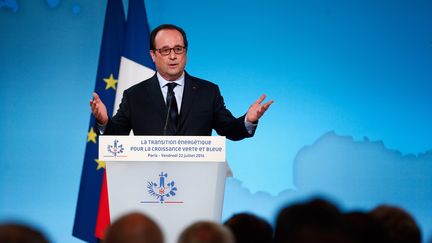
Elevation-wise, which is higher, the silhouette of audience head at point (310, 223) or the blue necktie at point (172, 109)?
the blue necktie at point (172, 109)

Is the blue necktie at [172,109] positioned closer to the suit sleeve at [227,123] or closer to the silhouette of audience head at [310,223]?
the suit sleeve at [227,123]

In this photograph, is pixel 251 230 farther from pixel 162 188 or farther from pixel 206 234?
pixel 162 188

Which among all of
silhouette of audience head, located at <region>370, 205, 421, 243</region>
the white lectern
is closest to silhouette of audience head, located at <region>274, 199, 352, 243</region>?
silhouette of audience head, located at <region>370, 205, 421, 243</region>

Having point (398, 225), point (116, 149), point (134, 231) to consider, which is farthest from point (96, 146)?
point (134, 231)

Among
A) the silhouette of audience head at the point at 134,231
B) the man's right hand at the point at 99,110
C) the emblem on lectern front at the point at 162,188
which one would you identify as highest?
the man's right hand at the point at 99,110

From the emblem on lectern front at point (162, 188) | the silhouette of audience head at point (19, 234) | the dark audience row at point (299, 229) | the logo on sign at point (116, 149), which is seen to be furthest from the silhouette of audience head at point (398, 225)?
the logo on sign at point (116, 149)

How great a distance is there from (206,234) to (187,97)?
2174 mm

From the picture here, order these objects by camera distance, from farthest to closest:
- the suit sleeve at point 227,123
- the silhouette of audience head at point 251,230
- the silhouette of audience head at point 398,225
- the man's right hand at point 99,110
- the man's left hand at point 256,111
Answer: the suit sleeve at point 227,123, the man's left hand at point 256,111, the man's right hand at point 99,110, the silhouette of audience head at point 251,230, the silhouette of audience head at point 398,225

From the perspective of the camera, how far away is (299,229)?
1.55m

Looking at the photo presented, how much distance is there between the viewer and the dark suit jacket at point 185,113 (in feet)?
11.9

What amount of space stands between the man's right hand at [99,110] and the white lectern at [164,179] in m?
0.33

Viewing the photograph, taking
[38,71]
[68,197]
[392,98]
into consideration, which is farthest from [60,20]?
[392,98]

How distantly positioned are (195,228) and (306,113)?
4171 millimetres

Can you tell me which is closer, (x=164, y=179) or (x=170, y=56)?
(x=164, y=179)
